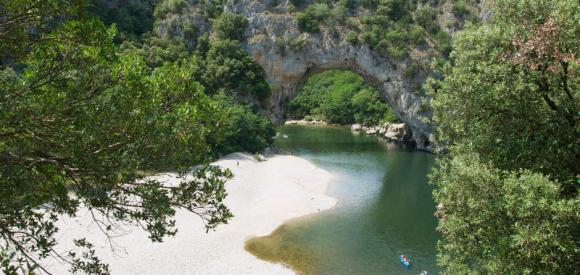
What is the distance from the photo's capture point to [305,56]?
61031 millimetres

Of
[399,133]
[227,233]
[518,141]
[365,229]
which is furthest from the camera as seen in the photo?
[399,133]

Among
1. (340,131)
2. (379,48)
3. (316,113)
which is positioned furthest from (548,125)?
(316,113)

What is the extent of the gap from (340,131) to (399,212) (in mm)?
52133

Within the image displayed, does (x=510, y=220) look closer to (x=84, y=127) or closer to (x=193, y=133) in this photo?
(x=193, y=133)

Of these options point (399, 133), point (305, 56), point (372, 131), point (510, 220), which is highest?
point (510, 220)

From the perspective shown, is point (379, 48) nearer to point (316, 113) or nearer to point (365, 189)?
point (365, 189)

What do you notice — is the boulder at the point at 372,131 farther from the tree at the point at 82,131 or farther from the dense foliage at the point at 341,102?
the tree at the point at 82,131

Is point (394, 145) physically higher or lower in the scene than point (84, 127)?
lower

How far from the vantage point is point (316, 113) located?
100 m

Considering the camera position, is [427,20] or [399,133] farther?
[399,133]

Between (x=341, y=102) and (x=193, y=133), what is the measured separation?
87.7 meters

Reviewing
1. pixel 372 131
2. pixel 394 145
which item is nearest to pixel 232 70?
pixel 394 145

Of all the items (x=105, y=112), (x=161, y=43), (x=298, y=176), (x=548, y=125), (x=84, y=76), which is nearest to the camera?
(x=105, y=112)

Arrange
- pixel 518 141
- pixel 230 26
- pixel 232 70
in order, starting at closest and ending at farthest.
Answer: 1. pixel 518 141
2. pixel 232 70
3. pixel 230 26
